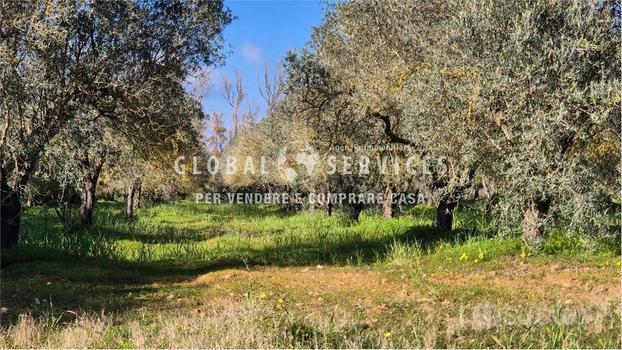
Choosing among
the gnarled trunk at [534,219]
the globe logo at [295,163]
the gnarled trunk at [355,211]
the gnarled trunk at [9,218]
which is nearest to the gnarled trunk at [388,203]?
the gnarled trunk at [355,211]

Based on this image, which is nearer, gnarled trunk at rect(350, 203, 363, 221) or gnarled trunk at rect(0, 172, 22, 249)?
gnarled trunk at rect(0, 172, 22, 249)

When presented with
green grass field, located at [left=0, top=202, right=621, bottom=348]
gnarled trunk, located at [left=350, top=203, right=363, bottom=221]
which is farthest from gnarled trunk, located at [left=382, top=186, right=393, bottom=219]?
green grass field, located at [left=0, top=202, right=621, bottom=348]

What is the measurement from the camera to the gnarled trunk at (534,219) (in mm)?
11164

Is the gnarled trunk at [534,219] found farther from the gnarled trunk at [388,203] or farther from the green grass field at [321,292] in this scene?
the gnarled trunk at [388,203]

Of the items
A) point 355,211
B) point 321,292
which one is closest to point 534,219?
point 321,292

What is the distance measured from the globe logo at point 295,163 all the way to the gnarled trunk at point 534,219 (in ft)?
46.5

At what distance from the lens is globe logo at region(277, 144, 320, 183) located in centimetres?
2666

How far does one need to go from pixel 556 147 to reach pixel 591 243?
7.46ft

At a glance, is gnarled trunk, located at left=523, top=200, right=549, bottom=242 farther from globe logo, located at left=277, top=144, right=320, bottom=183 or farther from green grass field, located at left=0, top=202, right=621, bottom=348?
globe logo, located at left=277, top=144, right=320, bottom=183

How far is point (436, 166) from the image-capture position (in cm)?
1364

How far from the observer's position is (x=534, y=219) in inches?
442

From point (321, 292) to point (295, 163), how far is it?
22.0 metres

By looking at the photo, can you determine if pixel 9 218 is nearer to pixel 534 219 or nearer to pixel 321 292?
pixel 321 292

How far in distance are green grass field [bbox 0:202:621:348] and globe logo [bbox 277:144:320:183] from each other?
918 centimetres
